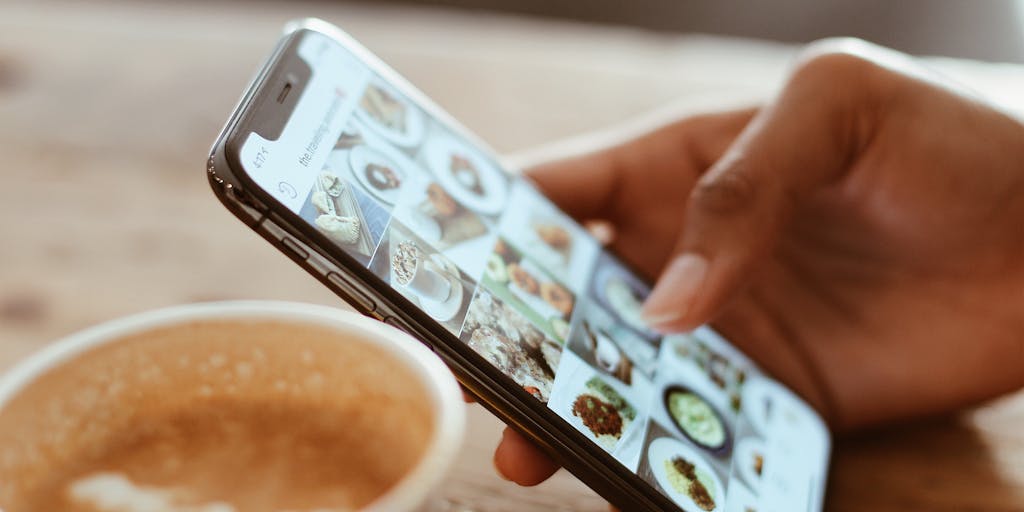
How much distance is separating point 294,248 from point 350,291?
4 centimetres

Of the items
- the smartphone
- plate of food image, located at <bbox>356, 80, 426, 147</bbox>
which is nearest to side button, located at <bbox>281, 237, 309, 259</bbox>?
the smartphone

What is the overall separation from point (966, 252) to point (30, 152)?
2.85 ft

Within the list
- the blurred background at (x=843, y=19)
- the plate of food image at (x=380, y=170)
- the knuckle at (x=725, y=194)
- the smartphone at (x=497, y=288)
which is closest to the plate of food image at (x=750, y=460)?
the smartphone at (x=497, y=288)

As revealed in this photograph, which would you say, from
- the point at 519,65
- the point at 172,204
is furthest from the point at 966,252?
the point at 172,204

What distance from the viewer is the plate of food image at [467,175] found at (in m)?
0.62

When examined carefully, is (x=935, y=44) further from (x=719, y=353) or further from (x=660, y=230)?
(x=719, y=353)

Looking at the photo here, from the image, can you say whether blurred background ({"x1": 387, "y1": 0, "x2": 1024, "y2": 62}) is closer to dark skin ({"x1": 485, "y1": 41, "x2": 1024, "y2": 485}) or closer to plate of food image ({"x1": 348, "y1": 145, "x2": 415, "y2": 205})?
dark skin ({"x1": 485, "y1": 41, "x2": 1024, "y2": 485})

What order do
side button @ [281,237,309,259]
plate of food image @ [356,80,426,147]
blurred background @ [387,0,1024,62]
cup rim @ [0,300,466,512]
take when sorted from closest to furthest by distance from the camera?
cup rim @ [0,300,466,512] → side button @ [281,237,309,259] → plate of food image @ [356,80,426,147] → blurred background @ [387,0,1024,62]

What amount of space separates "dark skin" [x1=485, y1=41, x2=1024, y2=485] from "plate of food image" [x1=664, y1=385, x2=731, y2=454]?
0.05 meters

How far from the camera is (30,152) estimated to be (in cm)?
94

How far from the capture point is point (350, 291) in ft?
1.59

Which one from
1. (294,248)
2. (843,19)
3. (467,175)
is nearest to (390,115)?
(467,175)

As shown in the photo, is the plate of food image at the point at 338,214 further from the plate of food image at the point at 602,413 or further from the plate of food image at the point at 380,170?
the plate of food image at the point at 602,413

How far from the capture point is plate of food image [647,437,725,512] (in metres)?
0.51
